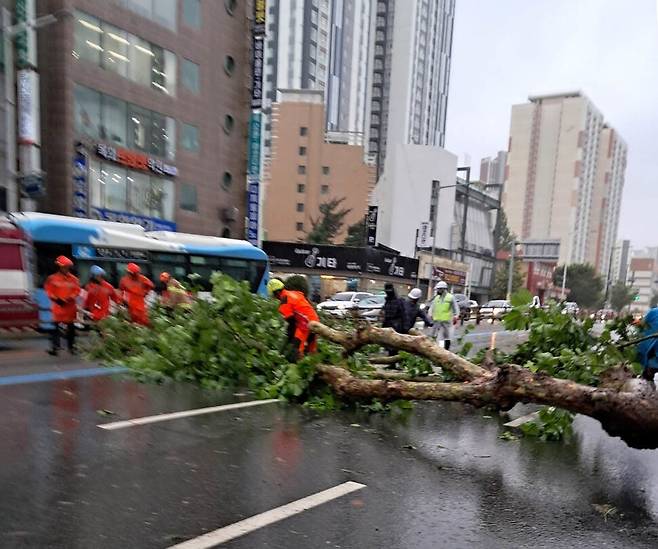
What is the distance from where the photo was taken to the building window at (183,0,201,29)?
1047 inches

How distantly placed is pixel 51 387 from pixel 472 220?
60489mm

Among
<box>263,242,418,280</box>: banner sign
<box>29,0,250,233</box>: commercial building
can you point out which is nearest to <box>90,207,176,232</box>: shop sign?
<box>29,0,250,233</box>: commercial building

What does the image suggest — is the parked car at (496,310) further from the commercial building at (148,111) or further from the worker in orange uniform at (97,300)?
the commercial building at (148,111)

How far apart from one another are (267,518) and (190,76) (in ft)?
89.2

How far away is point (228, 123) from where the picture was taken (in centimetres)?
2986

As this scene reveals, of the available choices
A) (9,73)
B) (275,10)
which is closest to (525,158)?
(275,10)

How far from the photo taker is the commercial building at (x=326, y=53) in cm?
9581

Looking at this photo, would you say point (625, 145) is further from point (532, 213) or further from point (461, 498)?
point (461, 498)

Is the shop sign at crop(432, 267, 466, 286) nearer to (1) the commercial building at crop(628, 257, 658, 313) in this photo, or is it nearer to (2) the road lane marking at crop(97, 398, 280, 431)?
(2) the road lane marking at crop(97, 398, 280, 431)

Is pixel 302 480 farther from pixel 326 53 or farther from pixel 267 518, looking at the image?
pixel 326 53

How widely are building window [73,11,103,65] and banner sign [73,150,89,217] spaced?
4.22m

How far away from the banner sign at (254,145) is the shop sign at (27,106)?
1365cm

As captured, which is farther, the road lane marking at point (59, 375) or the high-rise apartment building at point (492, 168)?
the high-rise apartment building at point (492, 168)

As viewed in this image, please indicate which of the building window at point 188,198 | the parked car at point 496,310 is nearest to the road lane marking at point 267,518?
the parked car at point 496,310
